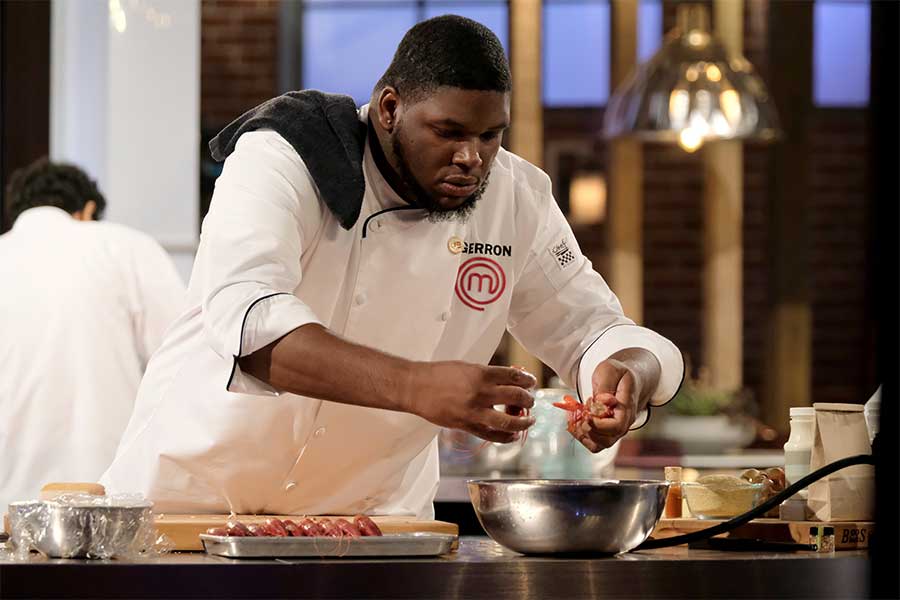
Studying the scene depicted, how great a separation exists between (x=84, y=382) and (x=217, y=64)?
12.1 ft

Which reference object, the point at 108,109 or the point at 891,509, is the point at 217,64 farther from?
the point at 891,509

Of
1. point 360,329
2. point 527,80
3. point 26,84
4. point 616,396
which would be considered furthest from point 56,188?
point 527,80

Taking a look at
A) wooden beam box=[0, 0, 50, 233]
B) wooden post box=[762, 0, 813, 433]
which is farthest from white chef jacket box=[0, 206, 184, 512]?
wooden post box=[762, 0, 813, 433]

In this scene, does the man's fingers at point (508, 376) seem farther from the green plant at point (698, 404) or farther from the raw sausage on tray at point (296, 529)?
the green plant at point (698, 404)

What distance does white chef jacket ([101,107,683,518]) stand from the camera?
6.29 feet

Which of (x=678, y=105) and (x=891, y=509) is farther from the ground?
(x=678, y=105)

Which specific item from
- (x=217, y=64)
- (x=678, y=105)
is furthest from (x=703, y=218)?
(x=217, y=64)

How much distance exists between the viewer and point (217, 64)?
7.15m

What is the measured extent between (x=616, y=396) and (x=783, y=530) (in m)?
0.26

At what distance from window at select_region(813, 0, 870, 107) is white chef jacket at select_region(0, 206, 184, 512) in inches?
176

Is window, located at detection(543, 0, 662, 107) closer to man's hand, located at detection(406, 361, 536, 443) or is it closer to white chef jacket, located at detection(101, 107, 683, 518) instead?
white chef jacket, located at detection(101, 107, 683, 518)

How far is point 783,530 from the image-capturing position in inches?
67.3

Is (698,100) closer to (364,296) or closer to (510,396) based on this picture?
(364,296)

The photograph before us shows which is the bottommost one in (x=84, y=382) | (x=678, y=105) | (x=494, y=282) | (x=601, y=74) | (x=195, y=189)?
(x=84, y=382)
